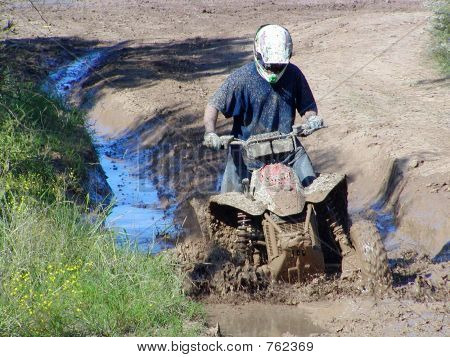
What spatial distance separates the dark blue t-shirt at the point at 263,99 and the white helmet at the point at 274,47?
0.90 ft

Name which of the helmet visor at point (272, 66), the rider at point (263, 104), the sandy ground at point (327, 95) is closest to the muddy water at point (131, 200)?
the sandy ground at point (327, 95)

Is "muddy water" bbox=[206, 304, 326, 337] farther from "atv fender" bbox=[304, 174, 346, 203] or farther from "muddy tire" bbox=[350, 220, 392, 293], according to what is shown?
"atv fender" bbox=[304, 174, 346, 203]

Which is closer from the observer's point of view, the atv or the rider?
the atv

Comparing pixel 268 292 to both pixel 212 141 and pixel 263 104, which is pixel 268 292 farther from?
pixel 263 104

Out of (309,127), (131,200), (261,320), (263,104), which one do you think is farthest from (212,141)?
(131,200)

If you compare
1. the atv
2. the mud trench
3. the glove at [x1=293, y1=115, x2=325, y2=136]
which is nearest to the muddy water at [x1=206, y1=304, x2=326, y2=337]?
the mud trench

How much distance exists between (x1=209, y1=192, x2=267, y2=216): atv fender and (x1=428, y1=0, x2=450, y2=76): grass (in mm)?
9163

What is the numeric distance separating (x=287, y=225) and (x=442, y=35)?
34.1ft

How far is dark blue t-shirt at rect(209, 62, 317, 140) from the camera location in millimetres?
7898

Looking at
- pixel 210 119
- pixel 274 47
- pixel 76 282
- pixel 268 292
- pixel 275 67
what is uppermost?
pixel 274 47

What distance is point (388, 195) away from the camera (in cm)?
1084

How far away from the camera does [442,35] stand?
16781 mm

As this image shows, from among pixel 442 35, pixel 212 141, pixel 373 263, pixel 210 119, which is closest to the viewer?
pixel 373 263

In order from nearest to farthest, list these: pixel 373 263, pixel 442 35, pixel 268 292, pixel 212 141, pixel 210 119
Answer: pixel 373 263
pixel 212 141
pixel 268 292
pixel 210 119
pixel 442 35
